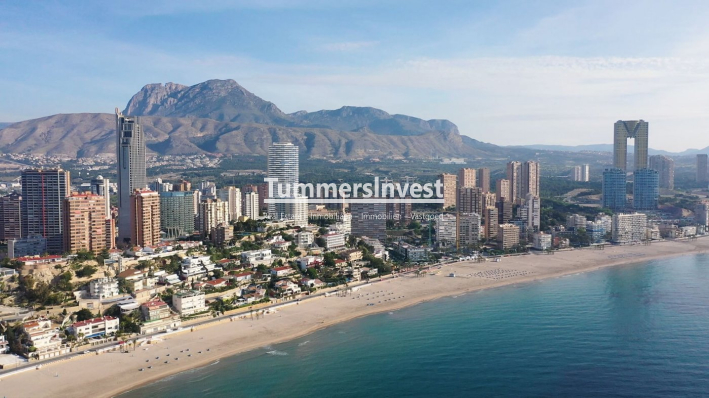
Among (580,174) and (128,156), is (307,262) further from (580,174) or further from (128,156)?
(580,174)

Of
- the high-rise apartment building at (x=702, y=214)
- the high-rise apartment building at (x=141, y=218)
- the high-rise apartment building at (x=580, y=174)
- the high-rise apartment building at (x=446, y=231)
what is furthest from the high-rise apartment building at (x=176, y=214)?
the high-rise apartment building at (x=580, y=174)

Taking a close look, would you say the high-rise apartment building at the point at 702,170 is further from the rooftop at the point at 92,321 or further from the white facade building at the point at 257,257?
the rooftop at the point at 92,321

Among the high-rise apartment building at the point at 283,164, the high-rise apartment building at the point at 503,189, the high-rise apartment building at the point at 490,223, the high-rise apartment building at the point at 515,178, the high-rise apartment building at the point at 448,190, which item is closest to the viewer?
the high-rise apartment building at the point at 490,223

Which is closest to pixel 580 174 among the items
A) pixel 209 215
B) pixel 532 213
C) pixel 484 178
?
pixel 484 178

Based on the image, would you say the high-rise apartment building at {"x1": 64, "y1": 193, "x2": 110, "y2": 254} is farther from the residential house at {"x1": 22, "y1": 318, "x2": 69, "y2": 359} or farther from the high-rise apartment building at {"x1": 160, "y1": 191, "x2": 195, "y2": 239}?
the residential house at {"x1": 22, "y1": 318, "x2": 69, "y2": 359}

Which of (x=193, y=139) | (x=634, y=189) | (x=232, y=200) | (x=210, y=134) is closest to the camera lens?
(x=232, y=200)

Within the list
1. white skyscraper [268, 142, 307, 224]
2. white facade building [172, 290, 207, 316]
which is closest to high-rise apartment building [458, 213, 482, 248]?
white skyscraper [268, 142, 307, 224]
